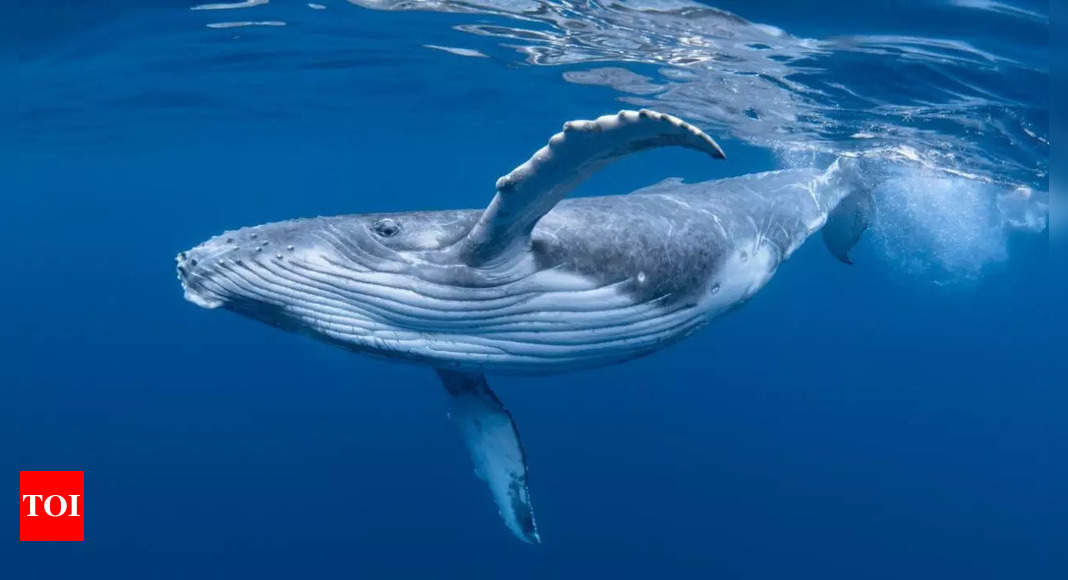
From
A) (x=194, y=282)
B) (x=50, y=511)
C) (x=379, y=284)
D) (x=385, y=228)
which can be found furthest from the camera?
(x=50, y=511)

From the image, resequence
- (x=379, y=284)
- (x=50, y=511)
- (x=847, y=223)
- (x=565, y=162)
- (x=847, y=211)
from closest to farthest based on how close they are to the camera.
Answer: (x=565, y=162) < (x=379, y=284) < (x=847, y=211) < (x=847, y=223) < (x=50, y=511)

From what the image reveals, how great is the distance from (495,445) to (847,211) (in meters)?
7.37

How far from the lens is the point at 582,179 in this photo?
3.91 m

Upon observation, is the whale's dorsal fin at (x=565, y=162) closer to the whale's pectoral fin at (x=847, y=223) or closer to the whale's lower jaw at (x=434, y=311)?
the whale's lower jaw at (x=434, y=311)

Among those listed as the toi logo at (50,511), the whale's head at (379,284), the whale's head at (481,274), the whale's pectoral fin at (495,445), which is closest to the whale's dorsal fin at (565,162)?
the whale's head at (481,274)

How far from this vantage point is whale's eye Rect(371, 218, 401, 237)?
170 inches

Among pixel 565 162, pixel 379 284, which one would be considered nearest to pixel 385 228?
pixel 379 284

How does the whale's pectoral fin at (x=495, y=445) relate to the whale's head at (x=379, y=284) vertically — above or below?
below

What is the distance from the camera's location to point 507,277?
438cm

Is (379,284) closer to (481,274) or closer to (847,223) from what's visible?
(481,274)

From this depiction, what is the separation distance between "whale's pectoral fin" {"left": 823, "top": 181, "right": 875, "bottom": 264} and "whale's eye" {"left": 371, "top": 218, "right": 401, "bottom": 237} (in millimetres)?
7995

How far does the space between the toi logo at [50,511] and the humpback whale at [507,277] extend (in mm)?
16351

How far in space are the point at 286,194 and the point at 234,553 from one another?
7082 cm

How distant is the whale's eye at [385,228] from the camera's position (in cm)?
432
